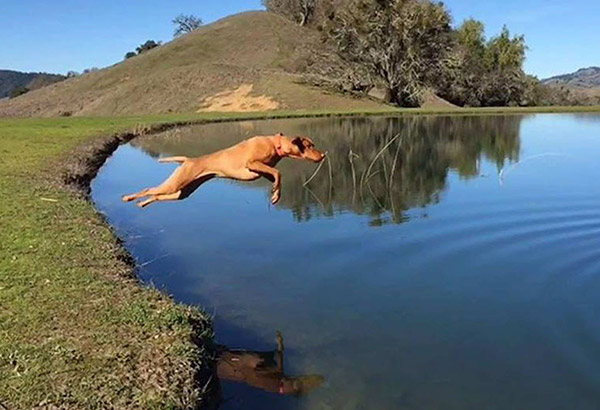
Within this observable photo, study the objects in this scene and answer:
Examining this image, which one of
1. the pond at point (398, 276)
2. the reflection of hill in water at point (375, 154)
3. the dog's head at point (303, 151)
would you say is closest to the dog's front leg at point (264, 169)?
the dog's head at point (303, 151)

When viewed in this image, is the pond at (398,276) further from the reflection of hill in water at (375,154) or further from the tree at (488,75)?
the tree at (488,75)

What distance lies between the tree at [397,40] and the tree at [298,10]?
57733 mm

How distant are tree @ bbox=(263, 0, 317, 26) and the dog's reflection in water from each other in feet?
394

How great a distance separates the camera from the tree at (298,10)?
123375mm

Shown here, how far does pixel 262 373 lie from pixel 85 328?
1.89 meters

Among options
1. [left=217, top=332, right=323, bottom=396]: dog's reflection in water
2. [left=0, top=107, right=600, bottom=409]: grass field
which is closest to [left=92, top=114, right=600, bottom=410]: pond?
[left=217, top=332, right=323, bottom=396]: dog's reflection in water

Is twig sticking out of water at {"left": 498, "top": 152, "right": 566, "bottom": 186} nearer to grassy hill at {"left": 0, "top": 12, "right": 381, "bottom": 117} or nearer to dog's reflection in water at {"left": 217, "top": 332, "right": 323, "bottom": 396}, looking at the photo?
dog's reflection in water at {"left": 217, "top": 332, "right": 323, "bottom": 396}

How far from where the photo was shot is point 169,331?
6738 millimetres

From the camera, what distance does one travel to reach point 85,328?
664 cm

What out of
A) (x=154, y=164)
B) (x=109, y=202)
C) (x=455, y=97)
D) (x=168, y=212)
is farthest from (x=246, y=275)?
(x=455, y=97)

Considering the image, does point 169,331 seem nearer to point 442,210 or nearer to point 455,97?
point 442,210

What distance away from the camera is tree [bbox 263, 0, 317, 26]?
405ft

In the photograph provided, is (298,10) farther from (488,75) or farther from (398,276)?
(398,276)

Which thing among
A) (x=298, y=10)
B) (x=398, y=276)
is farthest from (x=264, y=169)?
(x=298, y=10)
